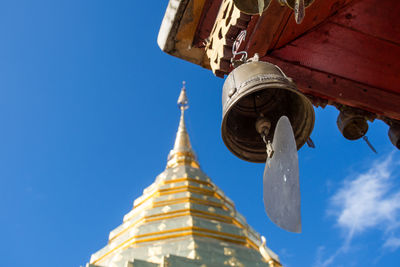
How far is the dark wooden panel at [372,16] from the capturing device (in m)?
3.20

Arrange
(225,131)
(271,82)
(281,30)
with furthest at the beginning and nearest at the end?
(281,30), (225,131), (271,82)

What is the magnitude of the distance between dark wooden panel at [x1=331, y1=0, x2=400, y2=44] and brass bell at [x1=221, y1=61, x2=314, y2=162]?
86 cm

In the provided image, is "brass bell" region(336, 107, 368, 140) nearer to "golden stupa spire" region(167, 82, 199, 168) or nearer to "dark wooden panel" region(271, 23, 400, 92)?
"dark wooden panel" region(271, 23, 400, 92)

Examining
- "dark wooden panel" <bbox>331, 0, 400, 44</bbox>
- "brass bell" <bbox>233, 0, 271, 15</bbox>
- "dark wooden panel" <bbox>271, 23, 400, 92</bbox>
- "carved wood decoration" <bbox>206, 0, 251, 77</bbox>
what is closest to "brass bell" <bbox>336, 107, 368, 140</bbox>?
"dark wooden panel" <bbox>271, 23, 400, 92</bbox>

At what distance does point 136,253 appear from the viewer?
32.0ft

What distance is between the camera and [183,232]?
1029cm

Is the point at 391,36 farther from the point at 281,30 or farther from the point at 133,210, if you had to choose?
the point at 133,210

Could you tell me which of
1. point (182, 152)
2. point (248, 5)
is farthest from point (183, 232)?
point (248, 5)

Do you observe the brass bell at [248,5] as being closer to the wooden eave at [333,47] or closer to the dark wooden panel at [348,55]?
the wooden eave at [333,47]

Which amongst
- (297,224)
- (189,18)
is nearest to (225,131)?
(297,224)

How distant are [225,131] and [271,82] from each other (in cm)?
41

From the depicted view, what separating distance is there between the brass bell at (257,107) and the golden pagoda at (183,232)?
563 centimetres

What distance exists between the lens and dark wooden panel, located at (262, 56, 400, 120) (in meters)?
3.17

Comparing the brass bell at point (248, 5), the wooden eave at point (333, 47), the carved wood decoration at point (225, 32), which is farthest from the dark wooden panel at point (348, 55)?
the brass bell at point (248, 5)
